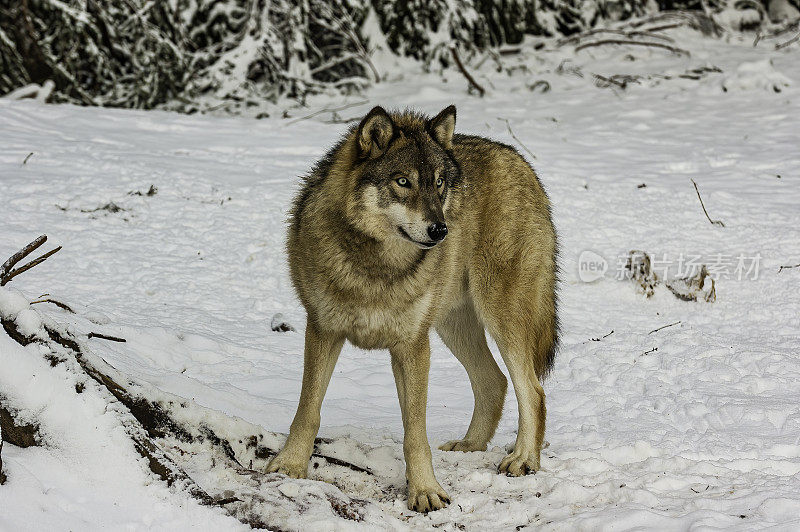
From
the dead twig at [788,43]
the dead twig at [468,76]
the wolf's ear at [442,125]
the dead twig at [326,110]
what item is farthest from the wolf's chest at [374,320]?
the dead twig at [788,43]

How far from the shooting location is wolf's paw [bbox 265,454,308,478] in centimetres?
401

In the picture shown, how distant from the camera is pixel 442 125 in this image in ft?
14.6

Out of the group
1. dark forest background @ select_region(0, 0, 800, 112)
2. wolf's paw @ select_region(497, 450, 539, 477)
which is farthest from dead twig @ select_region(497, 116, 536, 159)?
wolf's paw @ select_region(497, 450, 539, 477)

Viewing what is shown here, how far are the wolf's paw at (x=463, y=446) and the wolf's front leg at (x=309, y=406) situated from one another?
1.19 metres

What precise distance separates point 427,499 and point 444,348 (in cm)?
315

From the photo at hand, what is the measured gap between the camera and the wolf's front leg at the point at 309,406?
4039 millimetres

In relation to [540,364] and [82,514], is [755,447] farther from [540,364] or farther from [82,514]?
[82,514]

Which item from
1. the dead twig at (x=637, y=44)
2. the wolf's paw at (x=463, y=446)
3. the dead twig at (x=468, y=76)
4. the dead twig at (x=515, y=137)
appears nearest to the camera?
the wolf's paw at (x=463, y=446)

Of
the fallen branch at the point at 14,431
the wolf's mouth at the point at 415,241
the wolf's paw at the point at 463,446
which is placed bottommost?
the wolf's paw at the point at 463,446

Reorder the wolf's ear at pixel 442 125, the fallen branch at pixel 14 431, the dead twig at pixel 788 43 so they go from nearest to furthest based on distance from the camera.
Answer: the fallen branch at pixel 14 431
the wolf's ear at pixel 442 125
the dead twig at pixel 788 43

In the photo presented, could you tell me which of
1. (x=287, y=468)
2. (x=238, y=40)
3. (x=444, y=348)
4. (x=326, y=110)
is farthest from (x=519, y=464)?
(x=238, y=40)

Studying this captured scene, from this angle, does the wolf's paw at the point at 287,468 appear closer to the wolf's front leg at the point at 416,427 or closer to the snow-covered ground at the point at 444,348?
the snow-covered ground at the point at 444,348

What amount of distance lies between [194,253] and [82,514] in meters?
5.33

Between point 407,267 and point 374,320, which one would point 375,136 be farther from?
point 374,320
